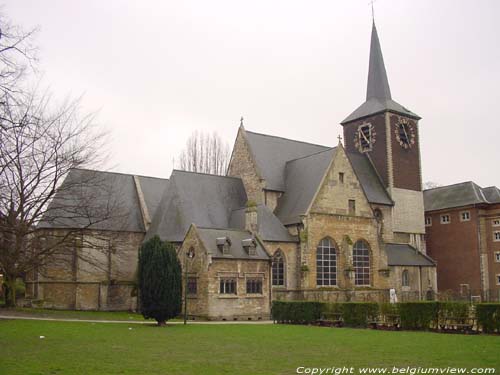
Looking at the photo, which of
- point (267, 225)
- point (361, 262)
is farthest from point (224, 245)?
point (361, 262)

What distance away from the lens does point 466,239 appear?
172ft

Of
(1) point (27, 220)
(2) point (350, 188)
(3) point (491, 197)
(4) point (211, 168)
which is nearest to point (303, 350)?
(1) point (27, 220)

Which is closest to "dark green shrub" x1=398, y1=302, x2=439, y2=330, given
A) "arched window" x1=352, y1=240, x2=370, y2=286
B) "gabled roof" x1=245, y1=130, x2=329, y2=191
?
"arched window" x1=352, y1=240, x2=370, y2=286

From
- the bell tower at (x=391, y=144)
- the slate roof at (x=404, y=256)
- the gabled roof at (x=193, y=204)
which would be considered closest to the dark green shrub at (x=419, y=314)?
the gabled roof at (x=193, y=204)

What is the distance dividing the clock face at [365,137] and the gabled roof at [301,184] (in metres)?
9.77

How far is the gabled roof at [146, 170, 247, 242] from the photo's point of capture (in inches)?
1502

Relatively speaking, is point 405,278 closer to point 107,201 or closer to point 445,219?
point 445,219

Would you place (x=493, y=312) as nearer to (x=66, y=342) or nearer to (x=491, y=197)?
(x=66, y=342)

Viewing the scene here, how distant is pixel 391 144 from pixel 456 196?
10.8 metres

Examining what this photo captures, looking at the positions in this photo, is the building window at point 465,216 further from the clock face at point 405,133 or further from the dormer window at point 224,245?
the dormer window at point 224,245

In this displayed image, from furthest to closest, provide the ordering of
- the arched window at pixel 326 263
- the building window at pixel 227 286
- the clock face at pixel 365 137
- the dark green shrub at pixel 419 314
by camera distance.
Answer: the clock face at pixel 365 137
the arched window at pixel 326 263
the building window at pixel 227 286
the dark green shrub at pixel 419 314

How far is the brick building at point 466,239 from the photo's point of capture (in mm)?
50125

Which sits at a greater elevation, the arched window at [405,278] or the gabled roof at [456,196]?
the gabled roof at [456,196]

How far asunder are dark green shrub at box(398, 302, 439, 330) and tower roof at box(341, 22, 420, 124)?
2865 centimetres
